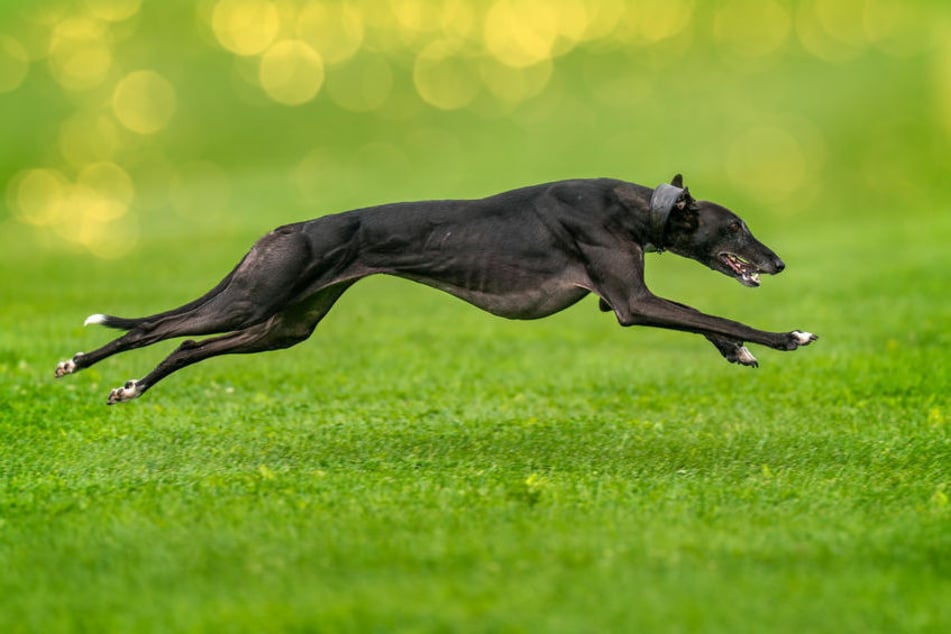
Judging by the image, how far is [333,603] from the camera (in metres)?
6.69

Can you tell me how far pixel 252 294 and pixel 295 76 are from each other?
28.1 metres

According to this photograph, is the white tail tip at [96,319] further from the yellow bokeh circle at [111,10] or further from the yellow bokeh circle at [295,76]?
the yellow bokeh circle at [111,10]

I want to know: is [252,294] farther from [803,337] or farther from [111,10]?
[111,10]

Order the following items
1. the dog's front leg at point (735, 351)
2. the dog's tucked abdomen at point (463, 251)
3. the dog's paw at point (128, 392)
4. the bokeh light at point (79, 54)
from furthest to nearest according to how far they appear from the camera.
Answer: the bokeh light at point (79, 54), the dog's paw at point (128, 392), the dog's front leg at point (735, 351), the dog's tucked abdomen at point (463, 251)

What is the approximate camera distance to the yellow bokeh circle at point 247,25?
119 ft

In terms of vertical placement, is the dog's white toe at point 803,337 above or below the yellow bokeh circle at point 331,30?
below

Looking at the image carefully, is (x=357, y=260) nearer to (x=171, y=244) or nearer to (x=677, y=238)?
(x=677, y=238)

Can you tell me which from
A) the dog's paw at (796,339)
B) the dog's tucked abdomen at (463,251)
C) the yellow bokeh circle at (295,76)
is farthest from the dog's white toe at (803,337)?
the yellow bokeh circle at (295,76)

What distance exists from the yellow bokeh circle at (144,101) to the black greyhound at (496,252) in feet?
86.9

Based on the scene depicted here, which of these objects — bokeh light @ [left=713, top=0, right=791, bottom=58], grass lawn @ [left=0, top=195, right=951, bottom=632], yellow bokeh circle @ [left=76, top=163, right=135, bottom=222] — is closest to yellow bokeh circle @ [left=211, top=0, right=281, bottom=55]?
yellow bokeh circle @ [left=76, top=163, right=135, bottom=222]

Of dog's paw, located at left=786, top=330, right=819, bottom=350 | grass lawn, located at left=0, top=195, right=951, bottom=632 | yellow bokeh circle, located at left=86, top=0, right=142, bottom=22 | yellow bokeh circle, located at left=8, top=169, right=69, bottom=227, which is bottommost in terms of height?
grass lawn, located at left=0, top=195, right=951, bottom=632

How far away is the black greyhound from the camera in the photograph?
970 centimetres

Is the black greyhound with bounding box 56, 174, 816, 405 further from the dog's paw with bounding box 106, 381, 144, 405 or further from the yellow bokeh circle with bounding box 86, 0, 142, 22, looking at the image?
the yellow bokeh circle with bounding box 86, 0, 142, 22

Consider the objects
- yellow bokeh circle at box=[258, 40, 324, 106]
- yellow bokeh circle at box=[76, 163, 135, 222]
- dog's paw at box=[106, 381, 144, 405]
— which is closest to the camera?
dog's paw at box=[106, 381, 144, 405]
